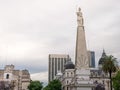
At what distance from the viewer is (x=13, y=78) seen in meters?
148

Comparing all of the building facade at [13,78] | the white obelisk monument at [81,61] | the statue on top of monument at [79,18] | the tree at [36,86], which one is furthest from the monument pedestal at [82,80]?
the building facade at [13,78]

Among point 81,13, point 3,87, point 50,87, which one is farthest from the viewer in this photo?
point 3,87

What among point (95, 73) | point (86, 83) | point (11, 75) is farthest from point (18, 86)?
point (86, 83)

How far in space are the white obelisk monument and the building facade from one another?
65.6 metres

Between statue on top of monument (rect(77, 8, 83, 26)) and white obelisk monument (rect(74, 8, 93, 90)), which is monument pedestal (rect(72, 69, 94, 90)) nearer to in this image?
white obelisk monument (rect(74, 8, 93, 90))

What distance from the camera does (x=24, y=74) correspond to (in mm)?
155750

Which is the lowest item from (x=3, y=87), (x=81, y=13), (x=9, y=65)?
(x=3, y=87)

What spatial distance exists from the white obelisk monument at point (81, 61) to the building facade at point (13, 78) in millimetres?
65574

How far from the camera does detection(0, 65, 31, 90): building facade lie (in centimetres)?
14488

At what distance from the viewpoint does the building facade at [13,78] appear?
144875mm

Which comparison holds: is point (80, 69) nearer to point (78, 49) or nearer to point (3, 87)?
point (78, 49)

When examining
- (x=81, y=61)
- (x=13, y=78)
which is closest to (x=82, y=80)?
(x=81, y=61)

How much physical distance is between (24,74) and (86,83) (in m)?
77.7

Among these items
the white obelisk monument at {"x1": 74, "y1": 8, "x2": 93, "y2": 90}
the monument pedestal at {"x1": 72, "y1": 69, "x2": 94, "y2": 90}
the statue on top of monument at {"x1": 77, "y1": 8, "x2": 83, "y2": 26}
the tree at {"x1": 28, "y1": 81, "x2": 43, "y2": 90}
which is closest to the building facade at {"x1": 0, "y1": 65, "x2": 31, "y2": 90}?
the tree at {"x1": 28, "y1": 81, "x2": 43, "y2": 90}
